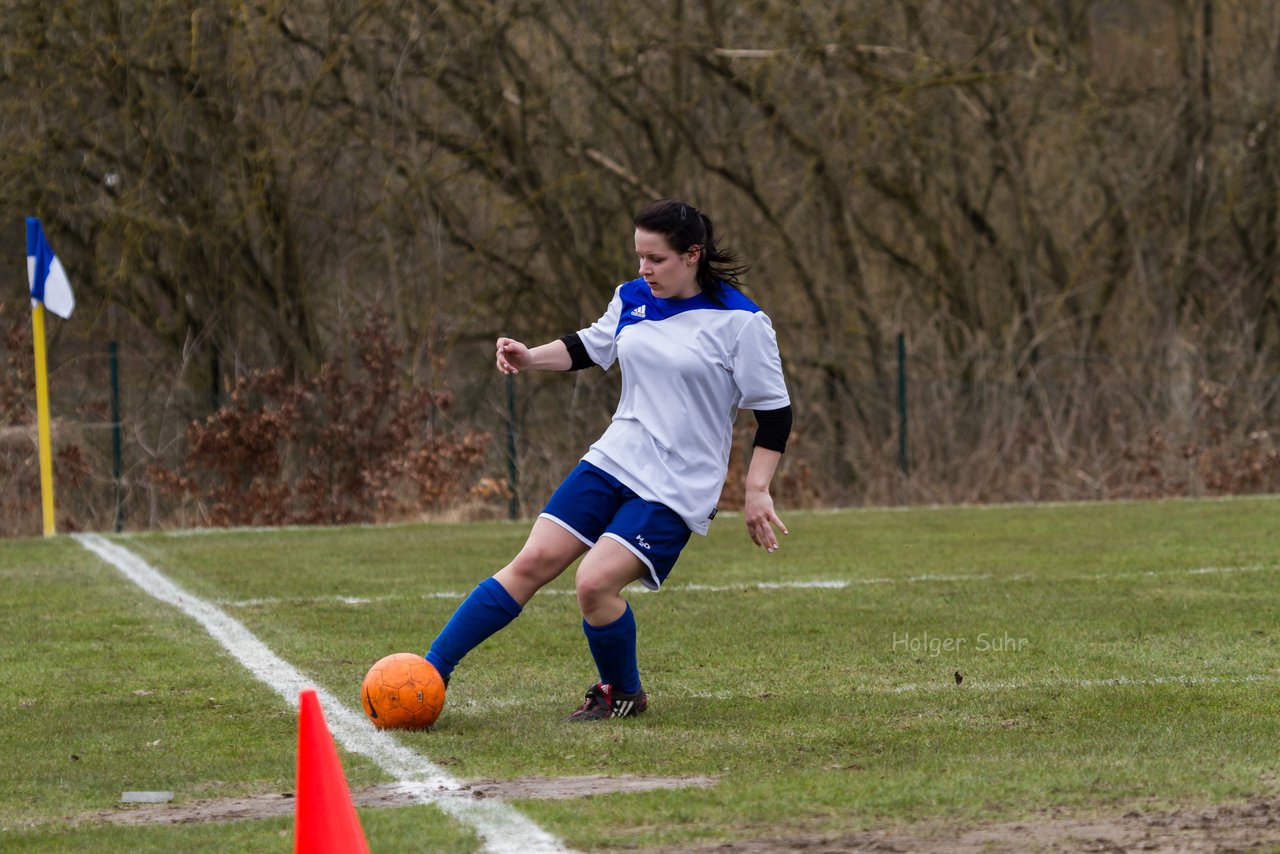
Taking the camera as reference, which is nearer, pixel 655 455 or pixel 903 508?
pixel 655 455

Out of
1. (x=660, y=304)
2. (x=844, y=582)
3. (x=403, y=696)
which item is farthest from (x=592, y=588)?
(x=844, y=582)

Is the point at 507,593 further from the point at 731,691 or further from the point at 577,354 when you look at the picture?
the point at 731,691

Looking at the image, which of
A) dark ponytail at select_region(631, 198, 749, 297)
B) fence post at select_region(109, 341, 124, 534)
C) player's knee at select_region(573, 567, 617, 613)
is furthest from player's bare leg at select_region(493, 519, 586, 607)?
fence post at select_region(109, 341, 124, 534)

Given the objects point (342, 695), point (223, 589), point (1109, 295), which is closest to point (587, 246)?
point (1109, 295)

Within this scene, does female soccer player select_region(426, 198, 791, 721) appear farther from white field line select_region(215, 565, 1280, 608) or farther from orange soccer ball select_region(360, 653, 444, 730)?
white field line select_region(215, 565, 1280, 608)

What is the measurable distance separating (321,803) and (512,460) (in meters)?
13.9

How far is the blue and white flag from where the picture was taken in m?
14.6

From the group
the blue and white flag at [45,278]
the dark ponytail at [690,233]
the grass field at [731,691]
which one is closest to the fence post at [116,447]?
the blue and white flag at [45,278]

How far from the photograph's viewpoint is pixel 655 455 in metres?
6.03

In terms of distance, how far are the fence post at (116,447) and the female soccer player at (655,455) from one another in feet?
37.9

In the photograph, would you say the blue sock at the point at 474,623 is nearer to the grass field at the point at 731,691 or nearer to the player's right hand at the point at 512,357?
the grass field at the point at 731,691

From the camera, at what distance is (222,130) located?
19.1 m

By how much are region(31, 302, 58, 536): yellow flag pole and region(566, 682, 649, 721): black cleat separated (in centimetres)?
972

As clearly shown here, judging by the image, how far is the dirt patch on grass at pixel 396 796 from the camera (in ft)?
15.3
